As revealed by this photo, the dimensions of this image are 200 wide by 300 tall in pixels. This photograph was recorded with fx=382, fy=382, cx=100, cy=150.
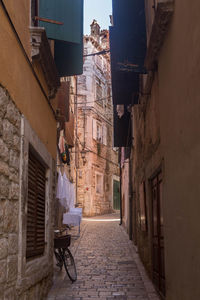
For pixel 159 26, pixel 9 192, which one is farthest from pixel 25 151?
pixel 159 26

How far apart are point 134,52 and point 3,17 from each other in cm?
414

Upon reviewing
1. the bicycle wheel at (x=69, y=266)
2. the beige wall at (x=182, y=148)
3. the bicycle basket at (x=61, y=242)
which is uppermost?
the beige wall at (x=182, y=148)

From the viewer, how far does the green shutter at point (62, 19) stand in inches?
255

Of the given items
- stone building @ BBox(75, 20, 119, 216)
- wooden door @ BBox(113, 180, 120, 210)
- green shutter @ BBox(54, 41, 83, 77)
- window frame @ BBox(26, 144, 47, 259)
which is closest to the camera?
window frame @ BBox(26, 144, 47, 259)

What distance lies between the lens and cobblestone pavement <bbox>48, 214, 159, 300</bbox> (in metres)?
6.33

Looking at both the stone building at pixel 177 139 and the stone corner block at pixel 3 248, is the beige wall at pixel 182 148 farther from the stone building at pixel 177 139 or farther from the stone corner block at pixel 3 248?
the stone corner block at pixel 3 248

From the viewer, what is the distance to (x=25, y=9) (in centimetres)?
498

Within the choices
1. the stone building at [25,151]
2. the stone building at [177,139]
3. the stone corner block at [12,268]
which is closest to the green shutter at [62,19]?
the stone building at [25,151]

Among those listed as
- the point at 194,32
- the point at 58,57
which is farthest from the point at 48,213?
the point at 194,32

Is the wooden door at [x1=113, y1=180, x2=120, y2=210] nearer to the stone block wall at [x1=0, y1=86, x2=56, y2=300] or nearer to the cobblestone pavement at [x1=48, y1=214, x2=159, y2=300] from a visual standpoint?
the cobblestone pavement at [x1=48, y1=214, x2=159, y2=300]

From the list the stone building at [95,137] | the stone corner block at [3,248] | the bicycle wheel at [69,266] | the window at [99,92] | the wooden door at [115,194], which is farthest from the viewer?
the wooden door at [115,194]

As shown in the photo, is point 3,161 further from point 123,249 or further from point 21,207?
point 123,249

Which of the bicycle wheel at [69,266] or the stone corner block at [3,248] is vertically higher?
the stone corner block at [3,248]

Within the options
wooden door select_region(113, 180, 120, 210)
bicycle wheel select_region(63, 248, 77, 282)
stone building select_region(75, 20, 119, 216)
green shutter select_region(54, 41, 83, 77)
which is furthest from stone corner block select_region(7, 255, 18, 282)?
wooden door select_region(113, 180, 120, 210)
